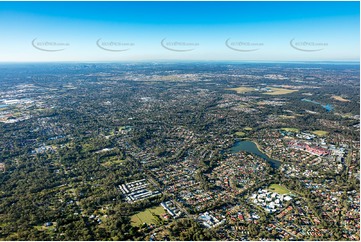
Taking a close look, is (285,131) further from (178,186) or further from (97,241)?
(97,241)

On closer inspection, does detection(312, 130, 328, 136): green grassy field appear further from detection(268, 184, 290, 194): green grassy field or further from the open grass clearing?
detection(268, 184, 290, 194): green grassy field

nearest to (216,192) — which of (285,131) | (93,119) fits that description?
(285,131)

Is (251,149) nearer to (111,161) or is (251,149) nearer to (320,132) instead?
(320,132)

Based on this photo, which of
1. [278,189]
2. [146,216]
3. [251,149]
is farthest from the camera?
[251,149]

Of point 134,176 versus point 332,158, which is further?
point 332,158

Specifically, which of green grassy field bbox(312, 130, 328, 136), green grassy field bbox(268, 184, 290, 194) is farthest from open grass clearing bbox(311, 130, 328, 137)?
green grassy field bbox(268, 184, 290, 194)

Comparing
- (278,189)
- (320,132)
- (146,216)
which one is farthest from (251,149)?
(146,216)
